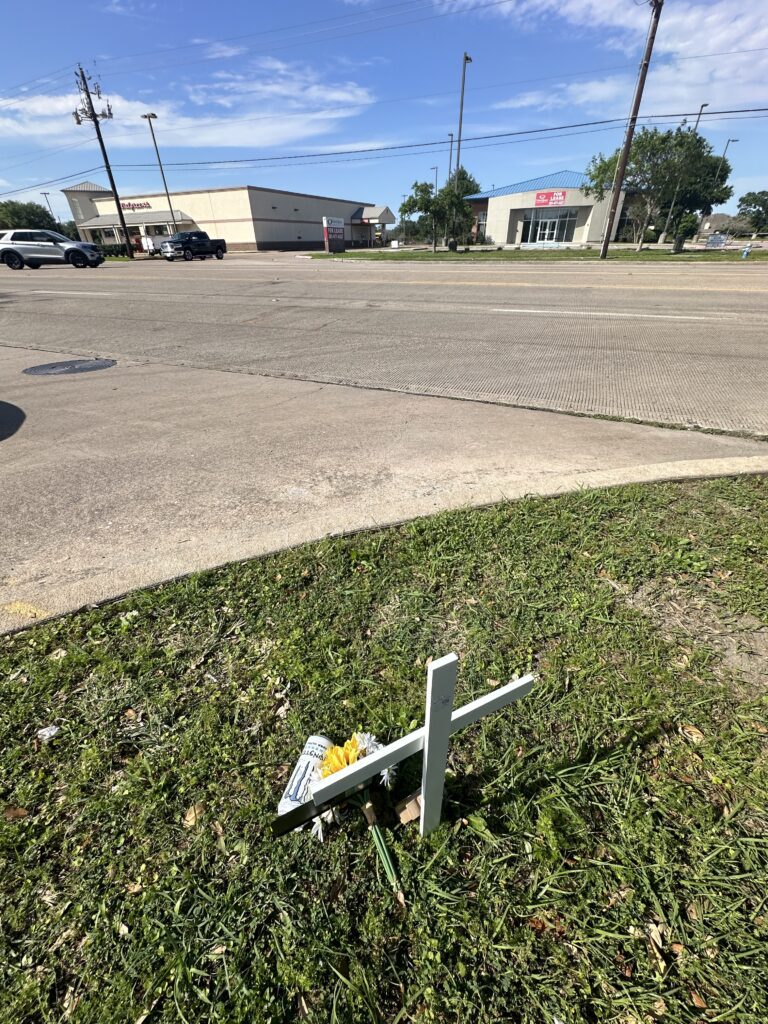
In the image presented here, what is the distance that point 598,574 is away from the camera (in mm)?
2666

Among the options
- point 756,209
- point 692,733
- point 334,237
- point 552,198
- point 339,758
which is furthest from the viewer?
point 756,209

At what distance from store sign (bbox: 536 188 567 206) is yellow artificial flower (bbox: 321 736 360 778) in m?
56.0

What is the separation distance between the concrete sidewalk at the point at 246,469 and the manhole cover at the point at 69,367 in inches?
61.8

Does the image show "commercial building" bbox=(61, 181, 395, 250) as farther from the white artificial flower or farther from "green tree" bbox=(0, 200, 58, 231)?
the white artificial flower

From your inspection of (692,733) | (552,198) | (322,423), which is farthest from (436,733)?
(552,198)

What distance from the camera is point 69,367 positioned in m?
7.50

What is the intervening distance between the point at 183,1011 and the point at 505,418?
4563 millimetres

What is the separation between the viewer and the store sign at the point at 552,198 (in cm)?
4625

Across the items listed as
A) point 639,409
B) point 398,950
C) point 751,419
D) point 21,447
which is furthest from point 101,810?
point 751,419

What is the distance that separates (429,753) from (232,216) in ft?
223

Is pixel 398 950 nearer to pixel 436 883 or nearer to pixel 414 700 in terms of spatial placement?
pixel 436 883

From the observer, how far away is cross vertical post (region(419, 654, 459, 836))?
4.19 ft

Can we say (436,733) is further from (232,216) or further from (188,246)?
Result: (232,216)

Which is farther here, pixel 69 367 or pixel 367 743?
pixel 69 367
